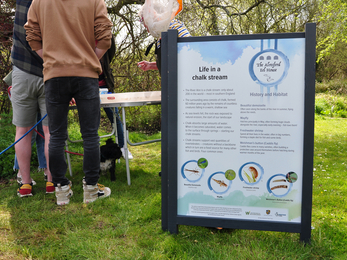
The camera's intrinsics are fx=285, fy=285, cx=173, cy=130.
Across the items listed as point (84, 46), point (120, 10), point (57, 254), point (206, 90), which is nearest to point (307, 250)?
point (206, 90)

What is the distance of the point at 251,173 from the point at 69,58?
1615mm

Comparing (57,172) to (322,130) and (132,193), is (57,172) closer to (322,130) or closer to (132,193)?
(132,193)

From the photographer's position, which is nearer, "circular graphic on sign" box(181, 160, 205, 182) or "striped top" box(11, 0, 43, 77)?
"circular graphic on sign" box(181, 160, 205, 182)

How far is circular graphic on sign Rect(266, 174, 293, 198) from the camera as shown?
179cm

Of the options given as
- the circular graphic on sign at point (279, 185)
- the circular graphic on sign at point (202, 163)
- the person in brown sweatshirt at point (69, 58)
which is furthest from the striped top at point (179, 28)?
the circular graphic on sign at point (279, 185)

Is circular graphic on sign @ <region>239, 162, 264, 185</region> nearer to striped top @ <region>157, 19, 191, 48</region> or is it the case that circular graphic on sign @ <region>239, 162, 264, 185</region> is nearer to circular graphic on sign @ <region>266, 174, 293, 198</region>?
circular graphic on sign @ <region>266, 174, 293, 198</region>

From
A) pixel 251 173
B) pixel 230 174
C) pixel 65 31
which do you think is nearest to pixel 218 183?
pixel 230 174

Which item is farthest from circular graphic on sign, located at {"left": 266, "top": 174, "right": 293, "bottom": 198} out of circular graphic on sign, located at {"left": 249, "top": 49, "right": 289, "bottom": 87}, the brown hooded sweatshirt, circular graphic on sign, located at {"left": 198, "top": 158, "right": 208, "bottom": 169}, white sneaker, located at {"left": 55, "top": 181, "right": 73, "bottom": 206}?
white sneaker, located at {"left": 55, "top": 181, "right": 73, "bottom": 206}

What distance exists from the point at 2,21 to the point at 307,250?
16.5ft

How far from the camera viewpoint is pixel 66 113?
243 centimetres

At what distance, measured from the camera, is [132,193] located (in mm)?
2846

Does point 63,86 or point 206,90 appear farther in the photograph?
point 63,86

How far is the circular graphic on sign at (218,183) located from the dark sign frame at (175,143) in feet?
0.64

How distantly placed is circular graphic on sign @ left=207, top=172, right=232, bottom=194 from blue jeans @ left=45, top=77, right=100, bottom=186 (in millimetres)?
1118
